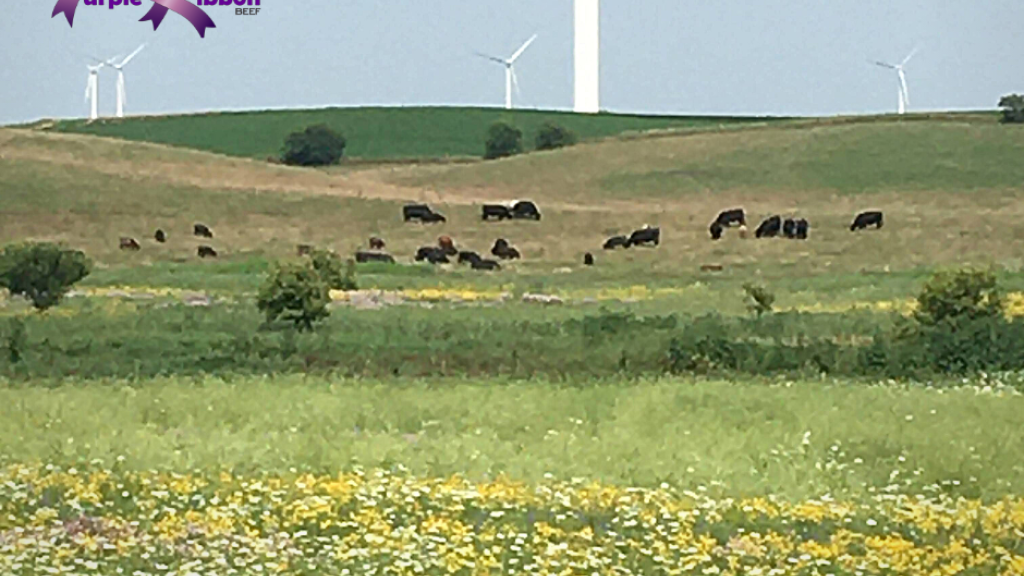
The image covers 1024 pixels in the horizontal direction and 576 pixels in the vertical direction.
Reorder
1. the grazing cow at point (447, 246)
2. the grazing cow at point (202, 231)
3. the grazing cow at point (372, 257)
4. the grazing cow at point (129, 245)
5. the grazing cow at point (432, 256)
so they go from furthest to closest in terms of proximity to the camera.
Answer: the grazing cow at point (202, 231), the grazing cow at point (129, 245), the grazing cow at point (447, 246), the grazing cow at point (432, 256), the grazing cow at point (372, 257)

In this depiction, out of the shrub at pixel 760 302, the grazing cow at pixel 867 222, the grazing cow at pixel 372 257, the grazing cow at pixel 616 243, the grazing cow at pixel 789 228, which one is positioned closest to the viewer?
the shrub at pixel 760 302

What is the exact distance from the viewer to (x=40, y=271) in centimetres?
3816

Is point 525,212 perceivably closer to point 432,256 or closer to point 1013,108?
point 432,256

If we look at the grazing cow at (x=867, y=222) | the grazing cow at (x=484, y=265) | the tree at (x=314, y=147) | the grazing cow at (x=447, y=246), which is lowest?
the grazing cow at (x=484, y=265)

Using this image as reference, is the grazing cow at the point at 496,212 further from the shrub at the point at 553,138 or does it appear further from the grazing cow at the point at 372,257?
the shrub at the point at 553,138

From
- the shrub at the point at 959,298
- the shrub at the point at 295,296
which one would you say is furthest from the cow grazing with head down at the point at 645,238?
the shrub at the point at 959,298

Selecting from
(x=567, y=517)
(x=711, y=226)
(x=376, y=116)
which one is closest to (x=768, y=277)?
(x=711, y=226)

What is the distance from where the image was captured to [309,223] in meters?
70.7

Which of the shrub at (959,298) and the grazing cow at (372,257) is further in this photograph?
the grazing cow at (372,257)

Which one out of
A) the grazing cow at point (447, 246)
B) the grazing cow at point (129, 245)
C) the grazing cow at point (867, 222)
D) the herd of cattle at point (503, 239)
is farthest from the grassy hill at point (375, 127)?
the grazing cow at point (129, 245)

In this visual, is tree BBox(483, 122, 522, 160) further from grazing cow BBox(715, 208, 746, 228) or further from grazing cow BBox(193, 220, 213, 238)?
grazing cow BBox(193, 220, 213, 238)

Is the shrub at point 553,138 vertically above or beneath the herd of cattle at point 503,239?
above

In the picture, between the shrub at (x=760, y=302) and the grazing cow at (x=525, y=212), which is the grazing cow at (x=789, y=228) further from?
the shrub at (x=760, y=302)

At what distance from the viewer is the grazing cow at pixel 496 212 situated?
72.2 m
